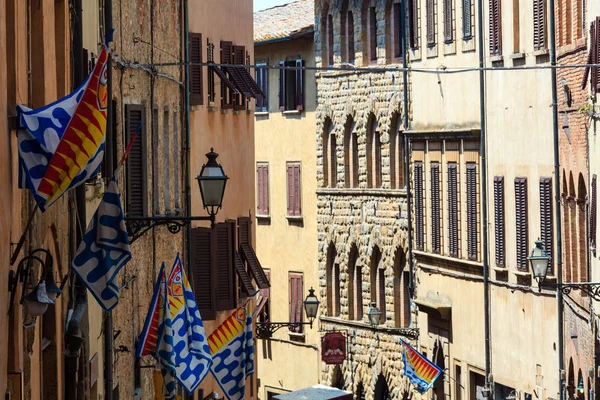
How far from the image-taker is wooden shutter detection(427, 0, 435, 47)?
128 ft

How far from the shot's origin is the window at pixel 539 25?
1255 inches

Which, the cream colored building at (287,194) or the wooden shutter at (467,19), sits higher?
the wooden shutter at (467,19)

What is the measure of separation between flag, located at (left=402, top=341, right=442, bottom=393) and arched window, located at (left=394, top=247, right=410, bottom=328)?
3971mm

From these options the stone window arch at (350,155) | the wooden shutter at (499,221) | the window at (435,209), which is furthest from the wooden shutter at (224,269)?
the stone window arch at (350,155)

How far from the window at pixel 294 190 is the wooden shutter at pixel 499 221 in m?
13.6

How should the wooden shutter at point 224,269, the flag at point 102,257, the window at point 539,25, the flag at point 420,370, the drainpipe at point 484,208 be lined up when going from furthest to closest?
the flag at point 420,370, the drainpipe at point 484,208, the window at point 539,25, the wooden shutter at point 224,269, the flag at point 102,257

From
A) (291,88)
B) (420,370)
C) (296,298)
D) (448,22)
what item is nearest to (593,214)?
(420,370)

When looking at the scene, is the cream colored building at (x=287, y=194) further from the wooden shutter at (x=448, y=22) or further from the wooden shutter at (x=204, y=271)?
the wooden shutter at (x=204, y=271)

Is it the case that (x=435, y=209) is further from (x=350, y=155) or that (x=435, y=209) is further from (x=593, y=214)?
(x=593, y=214)

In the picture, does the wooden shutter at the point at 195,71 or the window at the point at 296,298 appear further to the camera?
the window at the point at 296,298

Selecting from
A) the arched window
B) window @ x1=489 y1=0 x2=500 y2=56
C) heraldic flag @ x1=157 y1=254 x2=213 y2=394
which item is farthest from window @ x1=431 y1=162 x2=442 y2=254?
heraldic flag @ x1=157 y1=254 x2=213 y2=394

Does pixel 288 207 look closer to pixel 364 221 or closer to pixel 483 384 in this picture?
pixel 364 221

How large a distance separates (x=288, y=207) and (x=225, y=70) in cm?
1689

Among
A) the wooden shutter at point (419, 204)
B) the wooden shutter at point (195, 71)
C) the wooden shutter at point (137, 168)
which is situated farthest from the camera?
the wooden shutter at point (419, 204)
